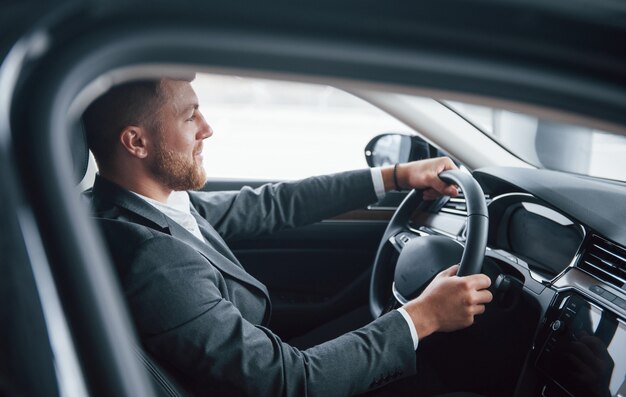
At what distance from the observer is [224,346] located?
1117 millimetres

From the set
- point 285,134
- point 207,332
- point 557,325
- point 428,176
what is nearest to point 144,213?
point 207,332

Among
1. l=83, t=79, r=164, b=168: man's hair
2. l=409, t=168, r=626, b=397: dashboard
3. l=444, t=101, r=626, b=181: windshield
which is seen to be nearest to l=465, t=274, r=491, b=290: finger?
l=409, t=168, r=626, b=397: dashboard

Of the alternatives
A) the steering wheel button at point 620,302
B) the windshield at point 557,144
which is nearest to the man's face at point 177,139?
the steering wheel button at point 620,302

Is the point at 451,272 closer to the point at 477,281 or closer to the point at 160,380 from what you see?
the point at 477,281

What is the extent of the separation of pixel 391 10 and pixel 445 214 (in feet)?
4.72

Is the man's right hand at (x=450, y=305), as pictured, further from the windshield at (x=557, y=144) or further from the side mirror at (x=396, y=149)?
the windshield at (x=557, y=144)

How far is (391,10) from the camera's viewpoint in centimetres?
50

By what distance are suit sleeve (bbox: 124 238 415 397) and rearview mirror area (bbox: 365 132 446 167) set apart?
1047 millimetres

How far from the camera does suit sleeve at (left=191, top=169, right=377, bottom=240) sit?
196 centimetres

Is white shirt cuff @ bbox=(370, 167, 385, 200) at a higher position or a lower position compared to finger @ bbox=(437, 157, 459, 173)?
lower

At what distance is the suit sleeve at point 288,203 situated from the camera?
1.96 metres

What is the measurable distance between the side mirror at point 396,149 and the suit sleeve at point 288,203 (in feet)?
0.95

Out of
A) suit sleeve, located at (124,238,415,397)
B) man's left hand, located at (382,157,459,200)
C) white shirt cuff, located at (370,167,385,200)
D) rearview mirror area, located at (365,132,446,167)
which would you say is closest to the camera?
suit sleeve, located at (124,238,415,397)

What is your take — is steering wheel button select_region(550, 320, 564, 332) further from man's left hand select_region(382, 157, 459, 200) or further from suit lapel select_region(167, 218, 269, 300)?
suit lapel select_region(167, 218, 269, 300)
